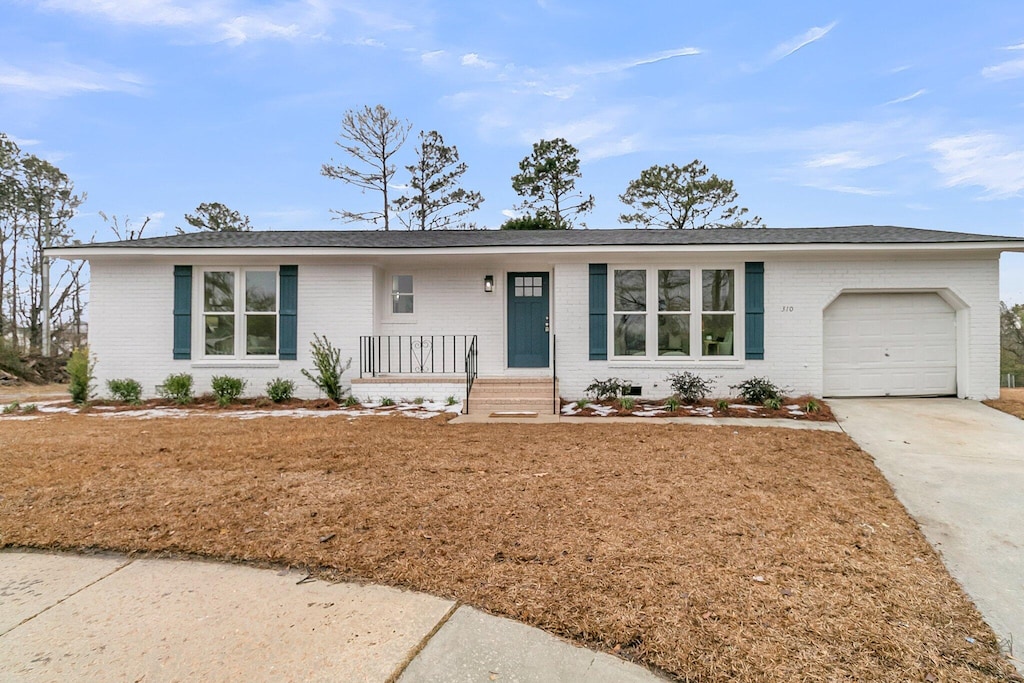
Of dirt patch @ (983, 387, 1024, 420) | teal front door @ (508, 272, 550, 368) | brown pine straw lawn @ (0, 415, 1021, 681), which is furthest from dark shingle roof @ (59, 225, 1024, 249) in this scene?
brown pine straw lawn @ (0, 415, 1021, 681)

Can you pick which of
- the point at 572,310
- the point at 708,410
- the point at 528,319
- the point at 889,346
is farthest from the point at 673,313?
the point at 889,346

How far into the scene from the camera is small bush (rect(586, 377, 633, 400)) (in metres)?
8.85

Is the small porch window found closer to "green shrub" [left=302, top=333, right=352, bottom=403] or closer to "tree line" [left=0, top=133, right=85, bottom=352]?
"green shrub" [left=302, top=333, right=352, bottom=403]

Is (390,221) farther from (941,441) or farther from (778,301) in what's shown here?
(941,441)

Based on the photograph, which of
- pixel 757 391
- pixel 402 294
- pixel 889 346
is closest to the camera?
pixel 757 391

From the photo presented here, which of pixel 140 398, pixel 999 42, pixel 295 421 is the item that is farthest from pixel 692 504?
pixel 999 42

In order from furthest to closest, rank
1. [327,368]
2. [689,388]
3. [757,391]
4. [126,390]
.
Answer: [126,390] → [327,368] → [689,388] → [757,391]

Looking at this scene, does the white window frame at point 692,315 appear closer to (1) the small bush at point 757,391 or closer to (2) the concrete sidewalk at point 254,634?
(1) the small bush at point 757,391

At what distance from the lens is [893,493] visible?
393 cm

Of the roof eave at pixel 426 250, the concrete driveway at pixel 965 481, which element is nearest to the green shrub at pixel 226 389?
the roof eave at pixel 426 250

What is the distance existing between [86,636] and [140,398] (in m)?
8.97

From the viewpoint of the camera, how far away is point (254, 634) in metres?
2.03

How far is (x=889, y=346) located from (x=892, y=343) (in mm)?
77

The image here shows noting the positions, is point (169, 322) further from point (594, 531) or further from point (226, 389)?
point (594, 531)
